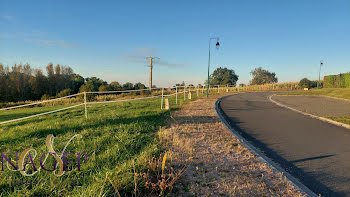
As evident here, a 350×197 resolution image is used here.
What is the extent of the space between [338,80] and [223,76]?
198 feet

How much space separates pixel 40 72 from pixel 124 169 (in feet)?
193

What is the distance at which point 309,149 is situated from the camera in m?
5.32

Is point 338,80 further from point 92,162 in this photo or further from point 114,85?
point 114,85

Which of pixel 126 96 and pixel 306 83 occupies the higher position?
pixel 306 83

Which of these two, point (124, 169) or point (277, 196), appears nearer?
point (277, 196)

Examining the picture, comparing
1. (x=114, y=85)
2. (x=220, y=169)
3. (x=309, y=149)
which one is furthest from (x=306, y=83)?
(x=220, y=169)

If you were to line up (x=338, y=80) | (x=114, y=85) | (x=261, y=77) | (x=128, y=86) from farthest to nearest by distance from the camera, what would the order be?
(x=261, y=77), (x=128, y=86), (x=114, y=85), (x=338, y=80)

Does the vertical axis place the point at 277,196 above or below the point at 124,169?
below

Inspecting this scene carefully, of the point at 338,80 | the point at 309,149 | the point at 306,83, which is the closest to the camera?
the point at 309,149

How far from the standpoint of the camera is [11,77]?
44.0m

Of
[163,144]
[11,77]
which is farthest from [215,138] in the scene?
[11,77]

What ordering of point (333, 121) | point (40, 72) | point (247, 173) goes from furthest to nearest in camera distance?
point (40, 72), point (333, 121), point (247, 173)

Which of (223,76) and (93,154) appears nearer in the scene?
(93,154)

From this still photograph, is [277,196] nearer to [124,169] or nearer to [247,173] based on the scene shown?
[247,173]
